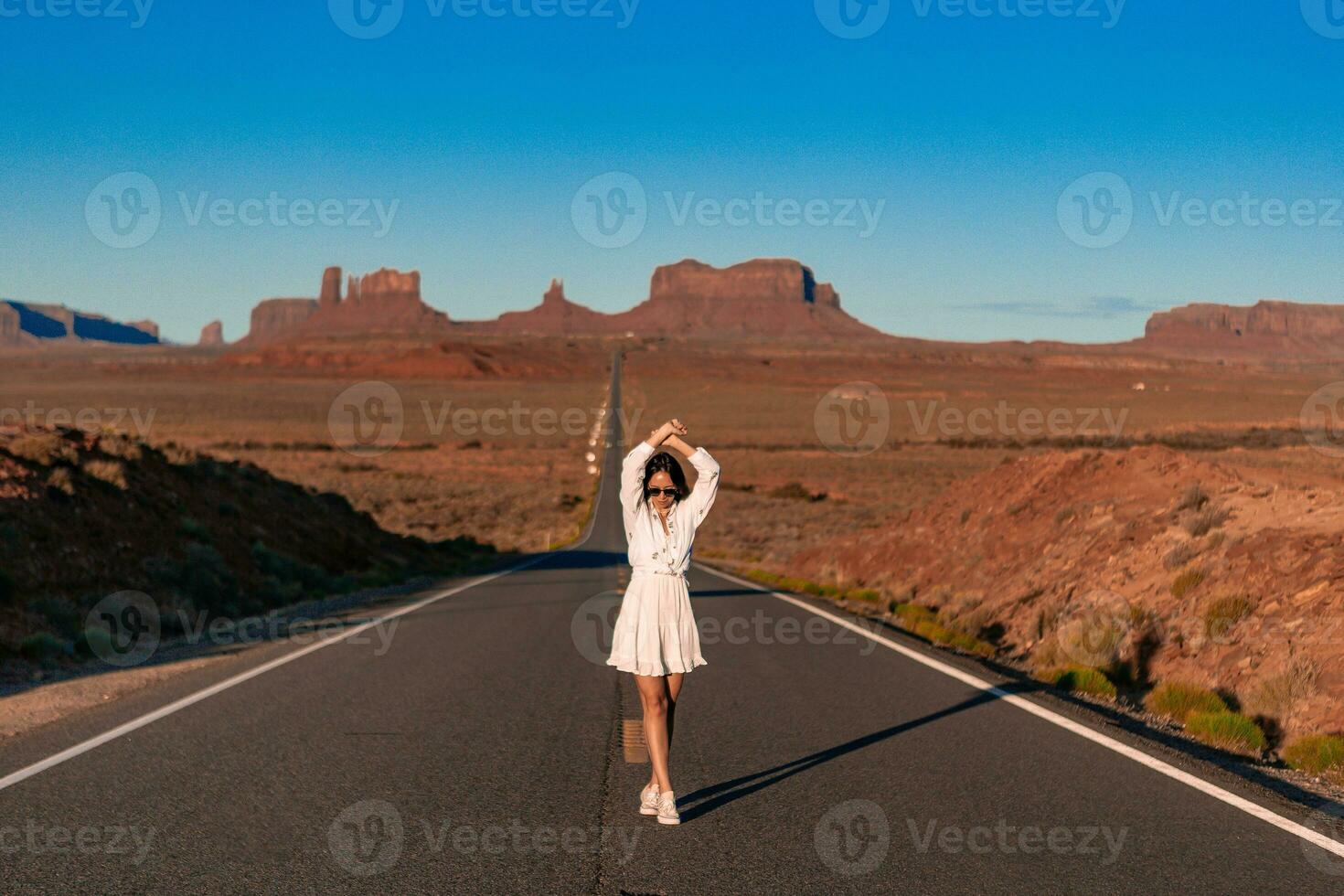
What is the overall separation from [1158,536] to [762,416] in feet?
326

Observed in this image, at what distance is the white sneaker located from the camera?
18.8 feet

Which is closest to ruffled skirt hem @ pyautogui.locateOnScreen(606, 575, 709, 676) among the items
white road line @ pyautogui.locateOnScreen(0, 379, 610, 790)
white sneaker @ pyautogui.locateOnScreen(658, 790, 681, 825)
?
white sneaker @ pyautogui.locateOnScreen(658, 790, 681, 825)

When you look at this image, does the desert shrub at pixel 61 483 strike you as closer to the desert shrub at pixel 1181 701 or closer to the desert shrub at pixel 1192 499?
the desert shrub at pixel 1181 701

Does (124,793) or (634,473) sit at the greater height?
(634,473)

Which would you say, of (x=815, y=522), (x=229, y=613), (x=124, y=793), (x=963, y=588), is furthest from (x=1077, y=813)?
(x=815, y=522)

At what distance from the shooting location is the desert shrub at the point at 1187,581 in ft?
38.6

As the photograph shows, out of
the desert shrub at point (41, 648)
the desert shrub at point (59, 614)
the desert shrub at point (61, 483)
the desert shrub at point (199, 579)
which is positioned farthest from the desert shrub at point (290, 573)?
the desert shrub at point (41, 648)

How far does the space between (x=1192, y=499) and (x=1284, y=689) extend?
5.99 meters

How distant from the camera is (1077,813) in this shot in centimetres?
601

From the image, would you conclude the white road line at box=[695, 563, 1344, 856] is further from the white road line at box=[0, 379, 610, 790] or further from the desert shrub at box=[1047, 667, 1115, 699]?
the white road line at box=[0, 379, 610, 790]

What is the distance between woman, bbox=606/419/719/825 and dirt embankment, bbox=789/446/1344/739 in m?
5.11

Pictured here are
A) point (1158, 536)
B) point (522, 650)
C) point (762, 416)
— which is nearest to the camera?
point (522, 650)

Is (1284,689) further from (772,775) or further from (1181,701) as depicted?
(772,775)

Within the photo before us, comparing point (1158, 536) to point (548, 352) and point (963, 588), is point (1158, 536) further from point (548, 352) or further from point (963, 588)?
point (548, 352)
